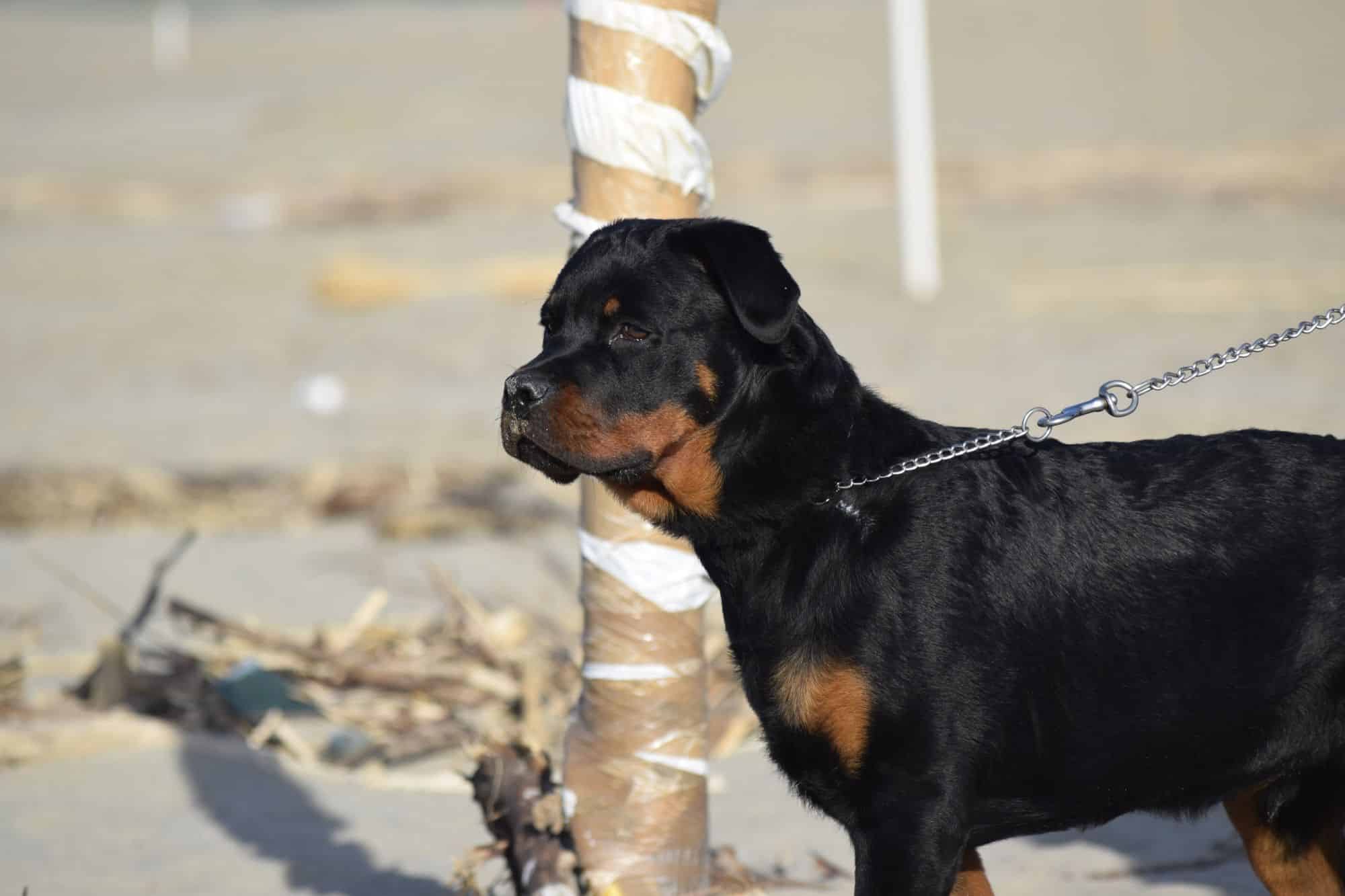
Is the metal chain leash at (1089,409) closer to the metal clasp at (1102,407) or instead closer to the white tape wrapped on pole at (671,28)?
the metal clasp at (1102,407)

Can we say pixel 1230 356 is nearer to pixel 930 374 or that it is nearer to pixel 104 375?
pixel 930 374

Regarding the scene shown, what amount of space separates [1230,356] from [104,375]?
12536 mm

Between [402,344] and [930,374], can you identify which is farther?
[402,344]

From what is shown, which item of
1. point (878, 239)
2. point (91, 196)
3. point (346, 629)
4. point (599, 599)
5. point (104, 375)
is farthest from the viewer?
point (91, 196)

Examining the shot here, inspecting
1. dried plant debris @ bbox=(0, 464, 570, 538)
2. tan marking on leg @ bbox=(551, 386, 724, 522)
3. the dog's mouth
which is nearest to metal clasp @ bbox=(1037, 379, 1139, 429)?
tan marking on leg @ bbox=(551, 386, 724, 522)

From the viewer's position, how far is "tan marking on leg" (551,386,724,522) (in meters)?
3.64

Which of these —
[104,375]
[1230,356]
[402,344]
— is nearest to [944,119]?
[402,344]

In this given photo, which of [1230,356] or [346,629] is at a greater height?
[1230,356]

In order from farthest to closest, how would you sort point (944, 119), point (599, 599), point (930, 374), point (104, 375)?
point (944, 119)
point (104, 375)
point (930, 374)
point (599, 599)

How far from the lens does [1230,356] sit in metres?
4.39

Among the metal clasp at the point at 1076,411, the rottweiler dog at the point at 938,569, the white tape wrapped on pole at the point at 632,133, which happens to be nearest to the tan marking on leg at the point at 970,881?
the rottweiler dog at the point at 938,569

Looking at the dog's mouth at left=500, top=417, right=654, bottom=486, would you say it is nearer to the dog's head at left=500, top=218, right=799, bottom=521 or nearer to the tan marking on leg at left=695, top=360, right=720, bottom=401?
the dog's head at left=500, top=218, right=799, bottom=521

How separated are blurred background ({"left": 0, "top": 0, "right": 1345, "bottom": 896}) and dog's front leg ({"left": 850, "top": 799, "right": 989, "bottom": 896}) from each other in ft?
4.95

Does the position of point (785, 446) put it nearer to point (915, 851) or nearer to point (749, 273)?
point (749, 273)
